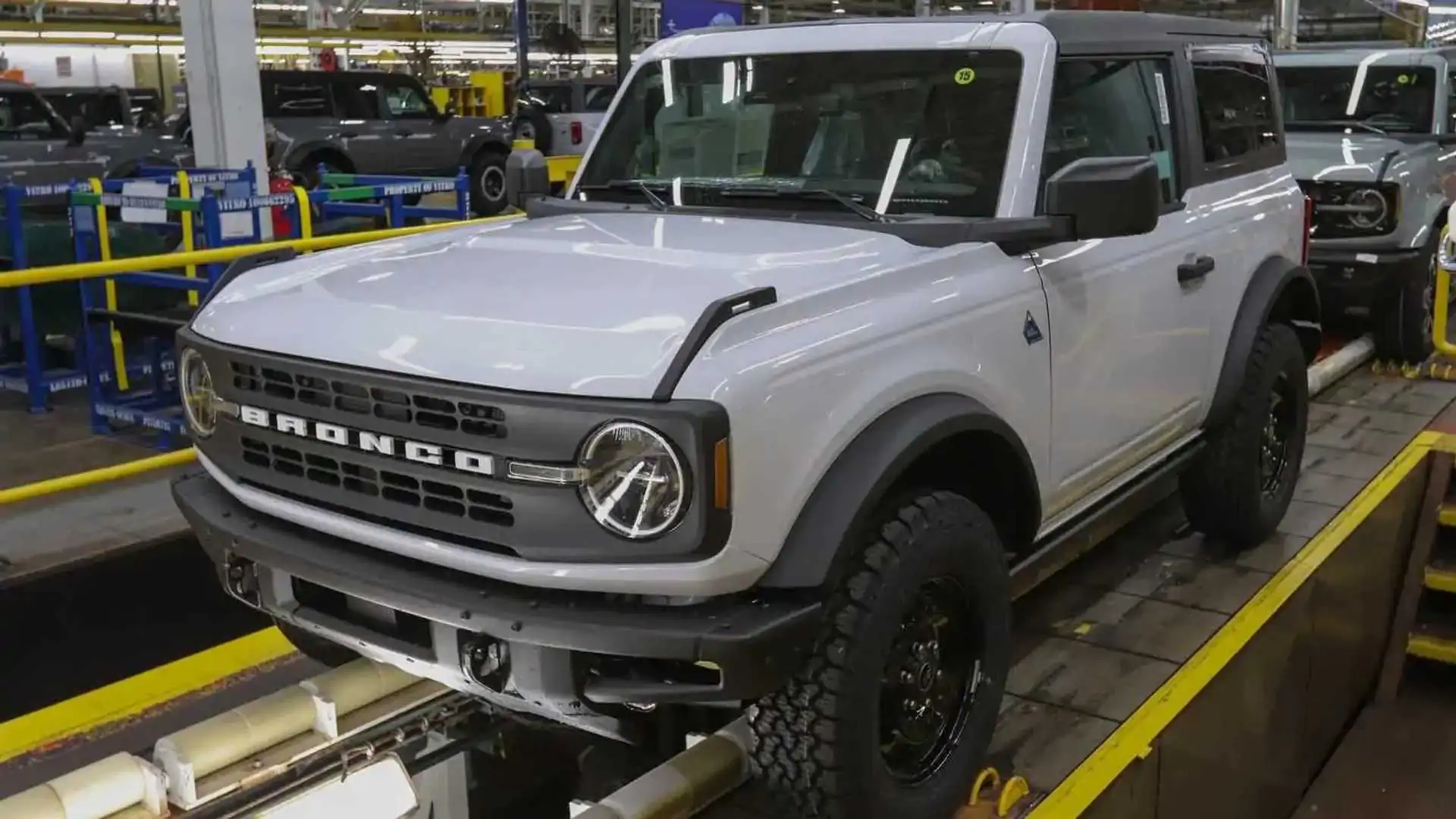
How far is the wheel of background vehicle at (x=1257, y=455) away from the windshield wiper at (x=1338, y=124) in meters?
3.61

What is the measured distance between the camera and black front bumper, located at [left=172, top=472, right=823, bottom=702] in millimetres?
2133

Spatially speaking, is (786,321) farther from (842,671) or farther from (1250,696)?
(1250,696)

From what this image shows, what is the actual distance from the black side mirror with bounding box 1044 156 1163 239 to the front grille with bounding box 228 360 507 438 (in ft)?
4.29

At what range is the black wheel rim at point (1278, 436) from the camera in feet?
14.1

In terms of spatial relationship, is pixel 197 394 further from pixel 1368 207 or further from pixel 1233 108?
pixel 1368 207

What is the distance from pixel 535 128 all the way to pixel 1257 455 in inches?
542

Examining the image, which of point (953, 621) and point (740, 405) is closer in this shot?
point (740, 405)

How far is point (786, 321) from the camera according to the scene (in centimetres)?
232

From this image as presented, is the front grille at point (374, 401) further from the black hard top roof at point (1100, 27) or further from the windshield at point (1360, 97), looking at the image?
the windshield at point (1360, 97)

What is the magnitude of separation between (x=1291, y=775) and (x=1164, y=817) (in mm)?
1591

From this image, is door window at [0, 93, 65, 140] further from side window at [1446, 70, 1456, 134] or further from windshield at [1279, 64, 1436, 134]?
side window at [1446, 70, 1456, 134]

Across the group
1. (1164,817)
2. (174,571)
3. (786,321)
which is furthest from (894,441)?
(174,571)

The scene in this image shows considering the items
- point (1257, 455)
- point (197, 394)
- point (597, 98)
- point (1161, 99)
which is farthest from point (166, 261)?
point (597, 98)

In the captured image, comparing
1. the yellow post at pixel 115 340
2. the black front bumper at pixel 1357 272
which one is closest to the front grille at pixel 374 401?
the yellow post at pixel 115 340
